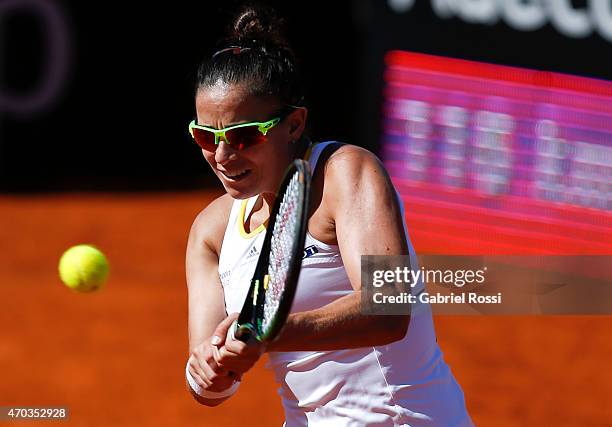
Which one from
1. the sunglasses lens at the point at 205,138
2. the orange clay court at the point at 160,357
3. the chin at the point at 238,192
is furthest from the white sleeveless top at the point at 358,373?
the orange clay court at the point at 160,357

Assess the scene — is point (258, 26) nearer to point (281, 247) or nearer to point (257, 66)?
point (257, 66)

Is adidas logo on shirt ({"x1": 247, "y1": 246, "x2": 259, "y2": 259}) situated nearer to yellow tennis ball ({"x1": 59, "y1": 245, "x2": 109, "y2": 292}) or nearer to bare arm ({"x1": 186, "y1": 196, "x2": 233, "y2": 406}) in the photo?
bare arm ({"x1": 186, "y1": 196, "x2": 233, "y2": 406})

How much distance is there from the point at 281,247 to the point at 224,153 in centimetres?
28

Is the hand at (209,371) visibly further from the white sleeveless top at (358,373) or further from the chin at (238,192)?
the chin at (238,192)

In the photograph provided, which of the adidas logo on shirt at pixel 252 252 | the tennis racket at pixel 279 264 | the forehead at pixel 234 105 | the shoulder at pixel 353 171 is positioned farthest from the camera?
the adidas logo on shirt at pixel 252 252

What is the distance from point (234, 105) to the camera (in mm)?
2492

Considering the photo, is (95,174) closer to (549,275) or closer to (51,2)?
(51,2)

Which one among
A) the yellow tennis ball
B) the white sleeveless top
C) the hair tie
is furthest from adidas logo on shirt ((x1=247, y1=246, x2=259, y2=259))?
the yellow tennis ball

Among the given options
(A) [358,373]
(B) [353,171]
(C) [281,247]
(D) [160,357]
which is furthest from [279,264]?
(D) [160,357]

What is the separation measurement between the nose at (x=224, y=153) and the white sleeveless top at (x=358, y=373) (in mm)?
189

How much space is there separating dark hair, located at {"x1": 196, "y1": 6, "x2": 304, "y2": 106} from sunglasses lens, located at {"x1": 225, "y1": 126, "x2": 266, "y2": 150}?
0.10 meters

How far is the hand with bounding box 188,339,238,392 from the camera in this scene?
7.91 ft

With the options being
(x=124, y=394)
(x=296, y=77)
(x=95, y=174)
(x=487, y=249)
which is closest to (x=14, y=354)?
(x=124, y=394)

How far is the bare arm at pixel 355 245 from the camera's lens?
2279 mm
